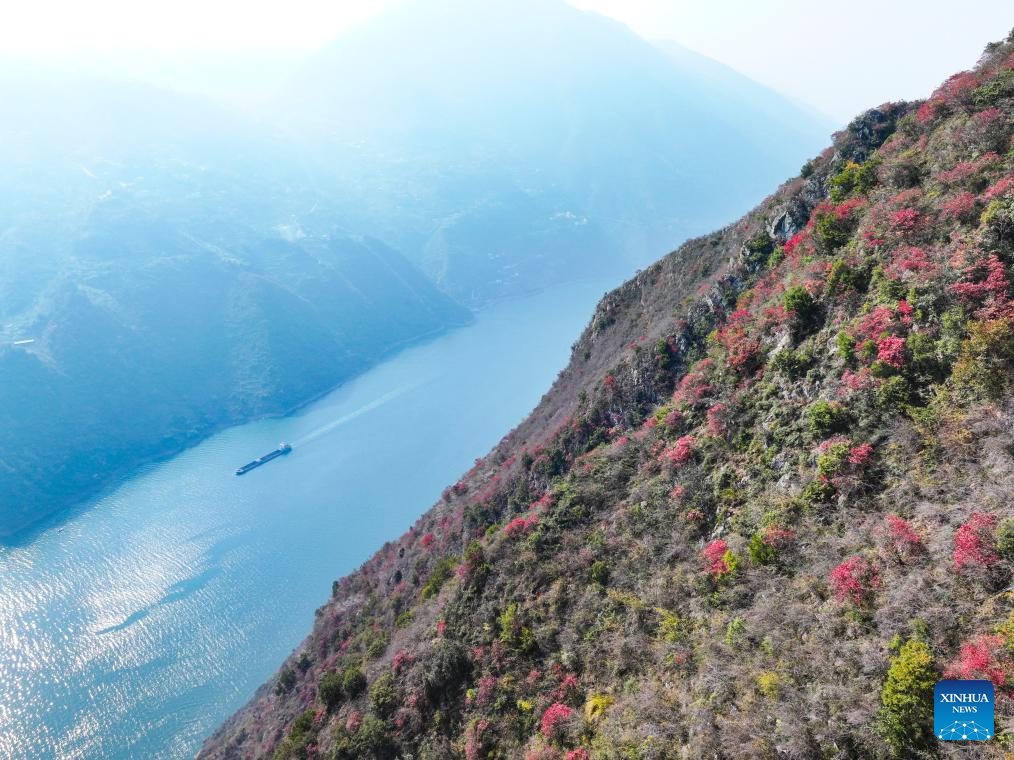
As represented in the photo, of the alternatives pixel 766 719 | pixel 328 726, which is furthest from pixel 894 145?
pixel 328 726

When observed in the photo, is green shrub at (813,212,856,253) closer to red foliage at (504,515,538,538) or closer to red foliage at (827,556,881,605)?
red foliage at (827,556,881,605)

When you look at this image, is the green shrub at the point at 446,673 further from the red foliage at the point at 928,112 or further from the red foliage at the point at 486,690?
the red foliage at the point at 928,112

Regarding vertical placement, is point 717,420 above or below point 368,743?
above

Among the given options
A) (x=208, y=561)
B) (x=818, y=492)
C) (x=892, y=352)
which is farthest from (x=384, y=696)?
(x=208, y=561)

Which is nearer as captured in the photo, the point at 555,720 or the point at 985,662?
the point at 985,662

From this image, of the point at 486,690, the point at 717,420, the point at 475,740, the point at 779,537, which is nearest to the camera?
the point at 779,537

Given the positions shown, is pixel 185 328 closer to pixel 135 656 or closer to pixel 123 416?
pixel 123 416

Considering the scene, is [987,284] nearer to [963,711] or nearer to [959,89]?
[963,711]
